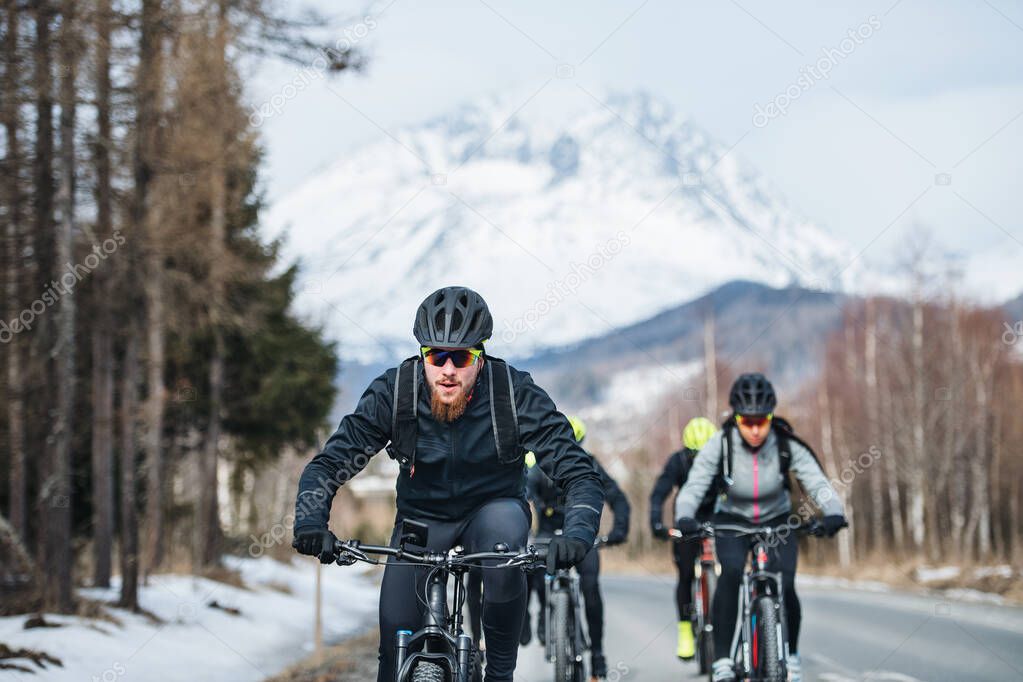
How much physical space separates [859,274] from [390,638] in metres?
60.3

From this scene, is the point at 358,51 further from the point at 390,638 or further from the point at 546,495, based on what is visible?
the point at 390,638

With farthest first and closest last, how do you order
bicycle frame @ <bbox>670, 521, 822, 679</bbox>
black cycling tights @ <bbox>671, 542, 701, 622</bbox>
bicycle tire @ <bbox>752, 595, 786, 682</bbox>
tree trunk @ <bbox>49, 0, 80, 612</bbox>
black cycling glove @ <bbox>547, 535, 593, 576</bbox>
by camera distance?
1. tree trunk @ <bbox>49, 0, 80, 612</bbox>
2. black cycling tights @ <bbox>671, 542, 701, 622</bbox>
3. bicycle frame @ <bbox>670, 521, 822, 679</bbox>
4. bicycle tire @ <bbox>752, 595, 786, 682</bbox>
5. black cycling glove @ <bbox>547, 535, 593, 576</bbox>

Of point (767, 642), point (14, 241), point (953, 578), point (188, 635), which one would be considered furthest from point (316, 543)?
point (953, 578)

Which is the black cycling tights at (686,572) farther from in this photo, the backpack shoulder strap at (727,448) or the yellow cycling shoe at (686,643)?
the backpack shoulder strap at (727,448)

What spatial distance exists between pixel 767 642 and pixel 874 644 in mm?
6547

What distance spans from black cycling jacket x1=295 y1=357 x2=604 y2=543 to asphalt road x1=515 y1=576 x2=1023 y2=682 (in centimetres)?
575

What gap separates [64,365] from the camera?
12.1 meters

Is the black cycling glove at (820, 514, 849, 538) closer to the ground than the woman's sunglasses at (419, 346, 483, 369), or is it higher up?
closer to the ground

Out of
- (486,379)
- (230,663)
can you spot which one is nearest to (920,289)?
(230,663)

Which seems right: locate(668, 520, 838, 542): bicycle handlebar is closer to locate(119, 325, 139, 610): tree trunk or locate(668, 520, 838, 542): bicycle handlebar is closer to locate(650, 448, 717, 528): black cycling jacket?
locate(650, 448, 717, 528): black cycling jacket

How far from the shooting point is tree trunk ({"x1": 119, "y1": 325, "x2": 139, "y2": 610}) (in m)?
14.0

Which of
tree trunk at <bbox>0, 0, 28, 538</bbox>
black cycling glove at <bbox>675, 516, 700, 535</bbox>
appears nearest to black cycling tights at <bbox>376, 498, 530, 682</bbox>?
black cycling glove at <bbox>675, 516, 700, 535</bbox>

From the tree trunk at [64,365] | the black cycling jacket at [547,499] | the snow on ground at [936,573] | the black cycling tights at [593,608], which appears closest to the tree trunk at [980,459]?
the snow on ground at [936,573]

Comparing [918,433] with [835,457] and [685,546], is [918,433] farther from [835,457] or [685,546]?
[685,546]
